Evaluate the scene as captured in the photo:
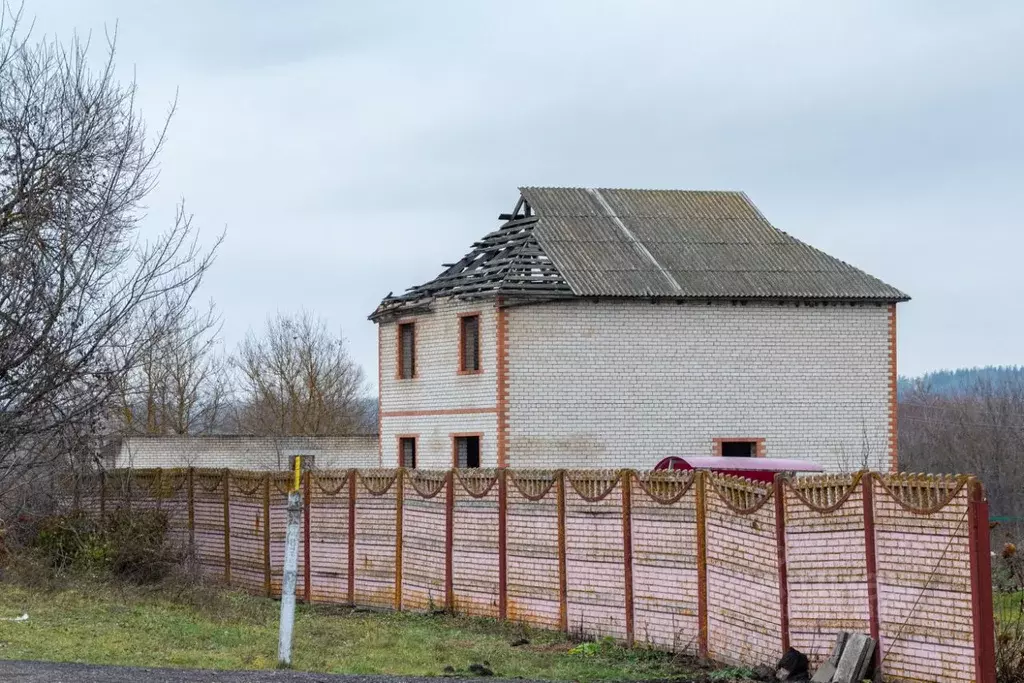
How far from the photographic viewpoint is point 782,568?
13766 mm

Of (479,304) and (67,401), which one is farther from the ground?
(479,304)

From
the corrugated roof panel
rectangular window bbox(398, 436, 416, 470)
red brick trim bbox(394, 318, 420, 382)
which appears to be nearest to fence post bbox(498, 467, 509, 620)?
the corrugated roof panel

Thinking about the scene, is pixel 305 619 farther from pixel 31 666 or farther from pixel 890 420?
pixel 890 420

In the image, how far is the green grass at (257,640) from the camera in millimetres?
14586

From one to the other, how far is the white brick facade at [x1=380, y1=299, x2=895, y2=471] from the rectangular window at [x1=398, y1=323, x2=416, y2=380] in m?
0.67

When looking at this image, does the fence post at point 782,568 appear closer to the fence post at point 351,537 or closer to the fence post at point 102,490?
the fence post at point 351,537

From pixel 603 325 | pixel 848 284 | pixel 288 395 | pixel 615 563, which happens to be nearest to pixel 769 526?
pixel 615 563

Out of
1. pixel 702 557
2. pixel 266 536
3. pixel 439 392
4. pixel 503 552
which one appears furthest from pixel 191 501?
pixel 702 557

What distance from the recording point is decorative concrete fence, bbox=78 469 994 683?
12109 millimetres

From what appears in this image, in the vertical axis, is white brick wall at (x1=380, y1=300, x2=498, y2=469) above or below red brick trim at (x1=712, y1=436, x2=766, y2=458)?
above

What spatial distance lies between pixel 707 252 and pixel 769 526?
22160mm

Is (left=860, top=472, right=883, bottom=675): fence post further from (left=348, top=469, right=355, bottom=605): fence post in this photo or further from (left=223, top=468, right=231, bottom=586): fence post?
(left=223, top=468, right=231, bottom=586): fence post

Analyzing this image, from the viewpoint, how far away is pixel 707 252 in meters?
35.7

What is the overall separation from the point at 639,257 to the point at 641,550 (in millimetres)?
18955
